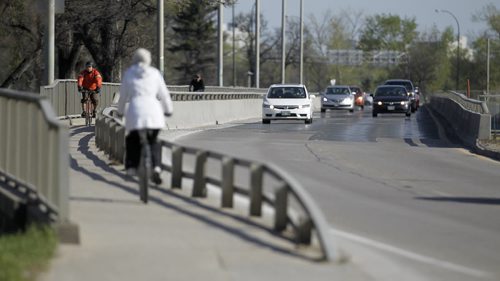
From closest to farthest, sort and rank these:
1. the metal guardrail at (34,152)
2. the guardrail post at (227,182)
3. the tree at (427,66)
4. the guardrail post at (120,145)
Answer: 1. the metal guardrail at (34,152)
2. the guardrail post at (227,182)
3. the guardrail post at (120,145)
4. the tree at (427,66)

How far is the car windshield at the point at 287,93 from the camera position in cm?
4747

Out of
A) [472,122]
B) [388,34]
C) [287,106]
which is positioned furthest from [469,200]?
[388,34]

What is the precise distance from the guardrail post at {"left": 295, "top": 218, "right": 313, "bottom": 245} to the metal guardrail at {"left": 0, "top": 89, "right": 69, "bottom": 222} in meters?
2.08

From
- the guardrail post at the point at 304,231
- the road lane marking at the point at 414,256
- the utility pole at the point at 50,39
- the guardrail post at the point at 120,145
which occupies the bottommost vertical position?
the road lane marking at the point at 414,256

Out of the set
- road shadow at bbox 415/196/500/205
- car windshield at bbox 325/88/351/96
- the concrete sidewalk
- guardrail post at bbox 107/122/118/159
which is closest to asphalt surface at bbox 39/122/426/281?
the concrete sidewalk

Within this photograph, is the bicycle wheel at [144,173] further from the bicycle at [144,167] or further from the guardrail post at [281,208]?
the guardrail post at [281,208]

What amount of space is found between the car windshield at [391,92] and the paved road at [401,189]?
21.3m

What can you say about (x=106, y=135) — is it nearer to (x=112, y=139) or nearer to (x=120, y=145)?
(x=112, y=139)

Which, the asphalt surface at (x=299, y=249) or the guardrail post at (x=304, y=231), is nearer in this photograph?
the asphalt surface at (x=299, y=249)

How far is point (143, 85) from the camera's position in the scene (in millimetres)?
14555

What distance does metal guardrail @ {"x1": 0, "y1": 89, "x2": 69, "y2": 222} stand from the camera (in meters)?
11.4

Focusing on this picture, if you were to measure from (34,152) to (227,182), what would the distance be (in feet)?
6.78

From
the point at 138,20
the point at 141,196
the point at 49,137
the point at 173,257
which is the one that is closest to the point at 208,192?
the point at 141,196

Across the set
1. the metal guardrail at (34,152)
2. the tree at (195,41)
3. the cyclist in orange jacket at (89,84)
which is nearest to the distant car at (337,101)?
the cyclist in orange jacket at (89,84)
